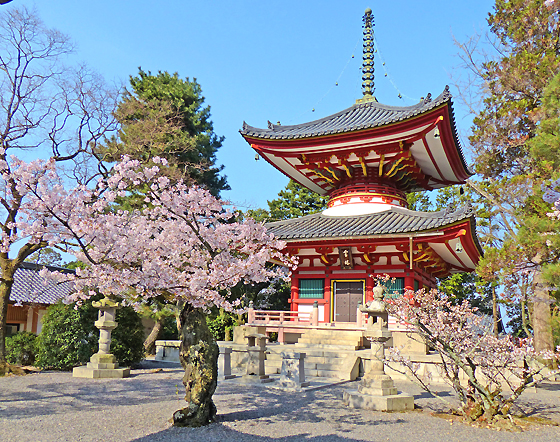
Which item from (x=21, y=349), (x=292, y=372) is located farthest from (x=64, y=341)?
(x=292, y=372)

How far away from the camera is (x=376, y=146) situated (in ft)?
52.5

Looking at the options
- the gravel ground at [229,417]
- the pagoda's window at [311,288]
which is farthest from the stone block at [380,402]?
the pagoda's window at [311,288]

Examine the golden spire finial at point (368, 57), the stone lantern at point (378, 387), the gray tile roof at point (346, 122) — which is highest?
the golden spire finial at point (368, 57)

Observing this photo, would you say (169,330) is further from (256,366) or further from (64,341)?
A: (256,366)

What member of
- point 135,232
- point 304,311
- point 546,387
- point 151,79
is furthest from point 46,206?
point 151,79

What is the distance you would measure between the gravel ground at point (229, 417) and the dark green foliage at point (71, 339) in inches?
108

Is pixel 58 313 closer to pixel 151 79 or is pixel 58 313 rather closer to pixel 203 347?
pixel 203 347

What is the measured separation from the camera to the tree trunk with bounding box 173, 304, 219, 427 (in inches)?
268

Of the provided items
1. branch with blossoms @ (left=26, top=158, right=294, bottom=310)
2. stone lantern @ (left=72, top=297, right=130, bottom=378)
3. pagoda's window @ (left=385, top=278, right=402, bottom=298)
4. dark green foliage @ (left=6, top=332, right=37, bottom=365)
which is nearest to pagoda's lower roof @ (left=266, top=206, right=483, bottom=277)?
pagoda's window @ (left=385, top=278, right=402, bottom=298)

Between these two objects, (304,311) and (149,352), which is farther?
(149,352)

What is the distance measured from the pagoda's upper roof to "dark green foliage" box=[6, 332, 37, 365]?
1079 cm

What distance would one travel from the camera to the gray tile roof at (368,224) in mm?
13914

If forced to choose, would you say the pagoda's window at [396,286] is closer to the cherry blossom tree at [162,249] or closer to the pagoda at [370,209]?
the pagoda at [370,209]

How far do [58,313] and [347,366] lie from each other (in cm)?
909
